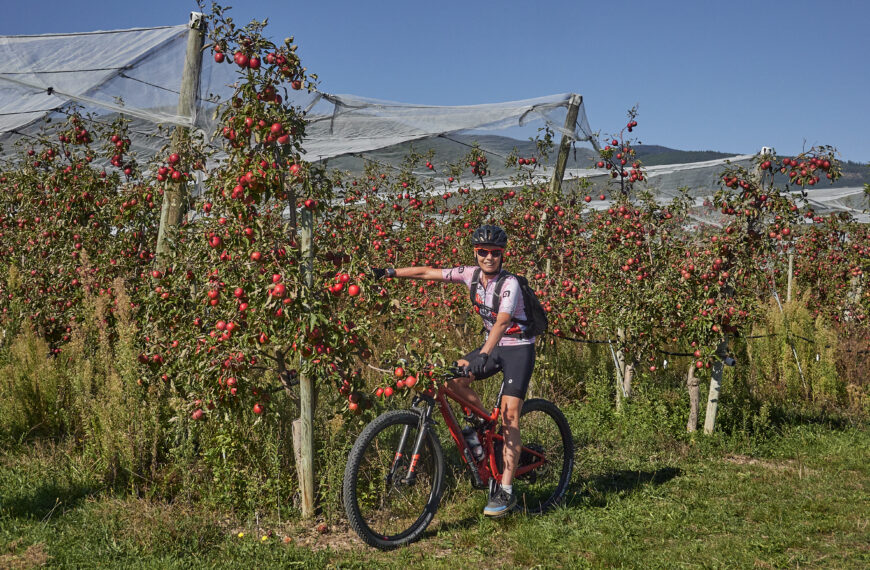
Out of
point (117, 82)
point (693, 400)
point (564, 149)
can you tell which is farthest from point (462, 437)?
point (117, 82)

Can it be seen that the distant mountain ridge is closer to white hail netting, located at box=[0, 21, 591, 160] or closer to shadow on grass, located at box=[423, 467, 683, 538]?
white hail netting, located at box=[0, 21, 591, 160]

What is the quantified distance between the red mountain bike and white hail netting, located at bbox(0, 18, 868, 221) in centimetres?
193

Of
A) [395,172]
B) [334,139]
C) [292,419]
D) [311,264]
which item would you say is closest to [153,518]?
[292,419]

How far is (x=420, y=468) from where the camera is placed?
14.4ft

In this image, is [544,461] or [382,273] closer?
[382,273]

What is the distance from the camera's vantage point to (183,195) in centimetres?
498

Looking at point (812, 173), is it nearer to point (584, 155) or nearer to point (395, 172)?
point (584, 155)

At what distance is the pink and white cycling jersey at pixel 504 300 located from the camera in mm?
4152

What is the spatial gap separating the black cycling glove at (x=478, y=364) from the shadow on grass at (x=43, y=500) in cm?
253

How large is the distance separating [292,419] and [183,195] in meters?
1.76

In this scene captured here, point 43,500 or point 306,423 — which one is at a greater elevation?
point 306,423

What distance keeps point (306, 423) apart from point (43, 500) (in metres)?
1.74

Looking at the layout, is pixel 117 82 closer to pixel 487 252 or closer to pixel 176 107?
pixel 176 107

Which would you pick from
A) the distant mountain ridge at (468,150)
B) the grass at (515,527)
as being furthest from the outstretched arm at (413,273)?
the distant mountain ridge at (468,150)
